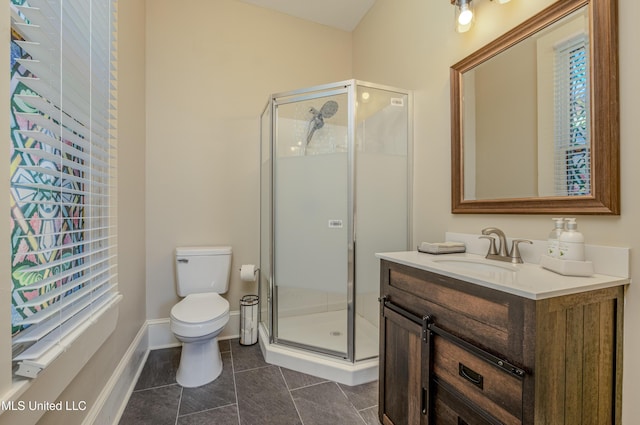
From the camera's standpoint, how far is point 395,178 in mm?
1933

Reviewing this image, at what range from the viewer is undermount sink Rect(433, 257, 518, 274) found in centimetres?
117

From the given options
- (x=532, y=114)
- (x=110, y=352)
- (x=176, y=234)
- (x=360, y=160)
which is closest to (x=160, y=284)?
(x=176, y=234)

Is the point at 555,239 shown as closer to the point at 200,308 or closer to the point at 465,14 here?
the point at 465,14

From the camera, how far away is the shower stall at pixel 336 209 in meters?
1.83

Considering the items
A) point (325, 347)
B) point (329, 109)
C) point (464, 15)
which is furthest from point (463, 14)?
point (325, 347)

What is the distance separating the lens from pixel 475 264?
1.30m

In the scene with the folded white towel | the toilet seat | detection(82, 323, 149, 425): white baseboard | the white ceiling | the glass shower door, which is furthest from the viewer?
the white ceiling

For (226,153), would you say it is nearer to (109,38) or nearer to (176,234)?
(176,234)

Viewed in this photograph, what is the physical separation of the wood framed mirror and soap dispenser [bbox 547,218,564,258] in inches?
3.6

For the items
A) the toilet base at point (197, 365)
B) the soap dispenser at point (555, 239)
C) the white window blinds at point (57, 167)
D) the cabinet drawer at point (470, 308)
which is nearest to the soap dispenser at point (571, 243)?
the soap dispenser at point (555, 239)

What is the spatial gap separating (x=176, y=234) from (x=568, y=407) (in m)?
2.45

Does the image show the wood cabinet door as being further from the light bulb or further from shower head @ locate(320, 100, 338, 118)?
the light bulb

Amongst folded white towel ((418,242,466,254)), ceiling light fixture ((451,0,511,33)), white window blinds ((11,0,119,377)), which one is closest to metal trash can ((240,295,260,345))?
white window blinds ((11,0,119,377))

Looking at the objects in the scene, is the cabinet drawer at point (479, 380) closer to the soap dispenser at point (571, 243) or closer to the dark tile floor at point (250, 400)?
the soap dispenser at point (571, 243)
